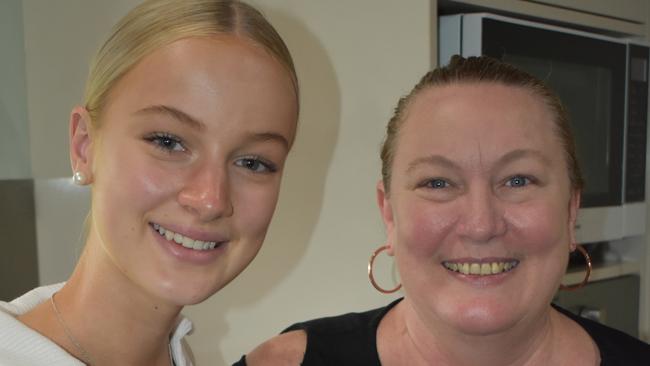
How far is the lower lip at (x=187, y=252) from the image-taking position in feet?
2.53

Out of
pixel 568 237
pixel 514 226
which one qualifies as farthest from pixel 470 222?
pixel 568 237

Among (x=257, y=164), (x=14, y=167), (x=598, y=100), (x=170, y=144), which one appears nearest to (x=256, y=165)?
(x=257, y=164)

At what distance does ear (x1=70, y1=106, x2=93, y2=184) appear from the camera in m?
0.82

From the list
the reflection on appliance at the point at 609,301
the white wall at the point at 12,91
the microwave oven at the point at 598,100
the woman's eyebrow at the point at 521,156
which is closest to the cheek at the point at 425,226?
the woman's eyebrow at the point at 521,156

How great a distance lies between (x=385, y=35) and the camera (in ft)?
4.20

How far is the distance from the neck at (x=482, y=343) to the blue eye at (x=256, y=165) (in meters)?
0.38

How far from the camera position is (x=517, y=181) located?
96 cm

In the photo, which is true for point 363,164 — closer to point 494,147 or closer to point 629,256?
point 494,147

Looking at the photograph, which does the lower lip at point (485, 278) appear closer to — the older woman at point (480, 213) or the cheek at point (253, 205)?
the older woman at point (480, 213)

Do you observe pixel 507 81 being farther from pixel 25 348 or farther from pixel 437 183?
pixel 25 348

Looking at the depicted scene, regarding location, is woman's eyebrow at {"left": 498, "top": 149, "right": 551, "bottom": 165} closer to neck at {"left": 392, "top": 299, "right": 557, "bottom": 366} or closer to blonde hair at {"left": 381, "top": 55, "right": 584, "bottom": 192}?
blonde hair at {"left": 381, "top": 55, "right": 584, "bottom": 192}

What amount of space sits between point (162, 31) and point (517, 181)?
527 millimetres

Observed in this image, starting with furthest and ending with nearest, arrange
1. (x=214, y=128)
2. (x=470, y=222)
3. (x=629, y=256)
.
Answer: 1. (x=629, y=256)
2. (x=470, y=222)
3. (x=214, y=128)

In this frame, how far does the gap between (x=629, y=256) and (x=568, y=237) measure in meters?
0.91
